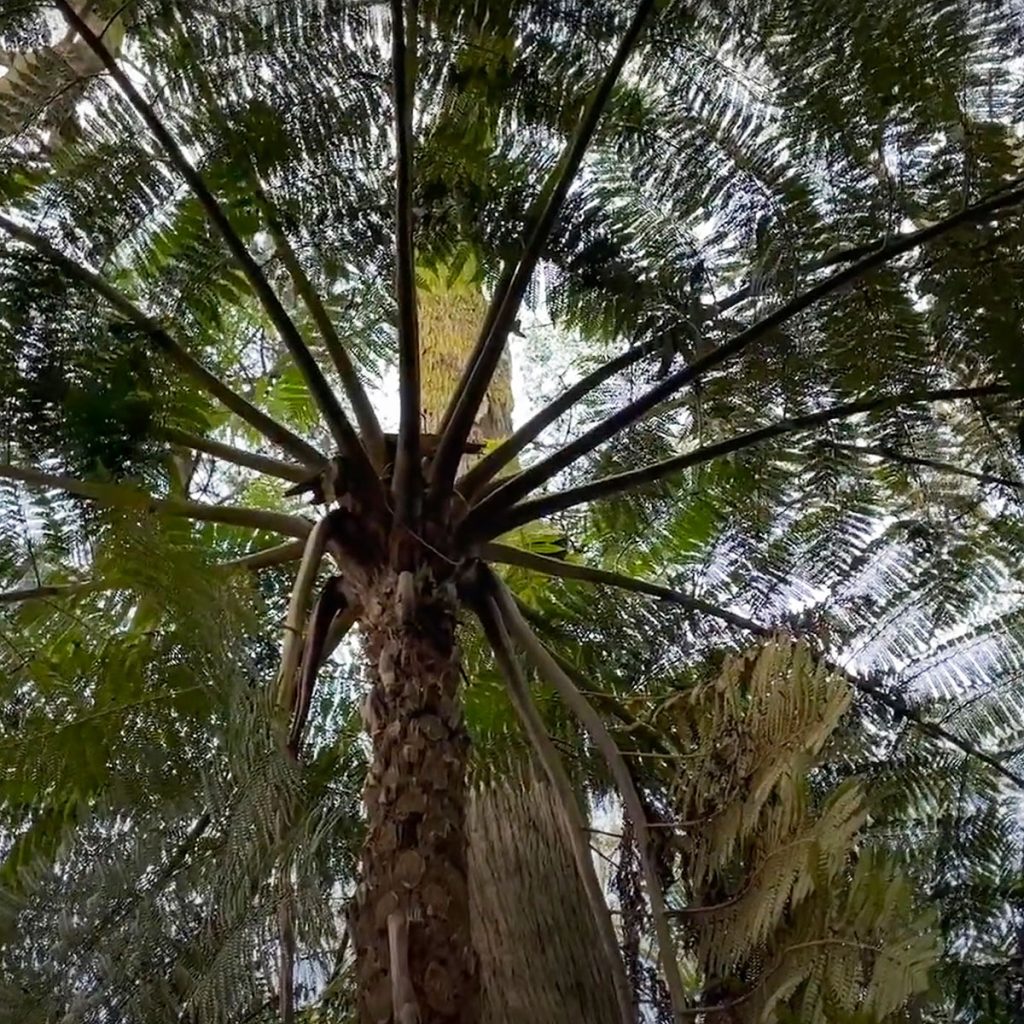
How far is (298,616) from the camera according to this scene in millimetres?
1156

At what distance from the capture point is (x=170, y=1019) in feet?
2.87

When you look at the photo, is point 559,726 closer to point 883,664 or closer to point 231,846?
point 883,664

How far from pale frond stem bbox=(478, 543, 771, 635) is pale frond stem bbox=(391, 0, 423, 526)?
0.58 ft

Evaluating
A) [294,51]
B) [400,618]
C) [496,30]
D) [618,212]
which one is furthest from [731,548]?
[294,51]

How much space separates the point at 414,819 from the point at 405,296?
0.49 metres

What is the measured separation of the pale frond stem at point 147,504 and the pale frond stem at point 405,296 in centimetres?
17

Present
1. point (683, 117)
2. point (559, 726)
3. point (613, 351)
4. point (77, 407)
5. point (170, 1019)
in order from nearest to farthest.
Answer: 1. point (170, 1019)
2. point (77, 407)
3. point (683, 117)
4. point (559, 726)
5. point (613, 351)

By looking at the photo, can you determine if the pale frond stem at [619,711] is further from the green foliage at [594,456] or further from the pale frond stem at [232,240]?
the pale frond stem at [232,240]

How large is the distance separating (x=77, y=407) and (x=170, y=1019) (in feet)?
1.79

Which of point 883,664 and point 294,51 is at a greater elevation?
point 294,51

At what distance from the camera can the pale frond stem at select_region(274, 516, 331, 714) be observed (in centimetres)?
109

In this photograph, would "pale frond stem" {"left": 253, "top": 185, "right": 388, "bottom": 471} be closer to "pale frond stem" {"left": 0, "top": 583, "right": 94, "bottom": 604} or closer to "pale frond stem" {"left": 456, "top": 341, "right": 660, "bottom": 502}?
"pale frond stem" {"left": 456, "top": 341, "right": 660, "bottom": 502}

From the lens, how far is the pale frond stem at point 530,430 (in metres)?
1.36

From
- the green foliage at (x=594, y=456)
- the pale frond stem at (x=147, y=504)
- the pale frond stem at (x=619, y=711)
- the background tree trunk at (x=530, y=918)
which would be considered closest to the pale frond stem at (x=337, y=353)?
the green foliage at (x=594, y=456)
